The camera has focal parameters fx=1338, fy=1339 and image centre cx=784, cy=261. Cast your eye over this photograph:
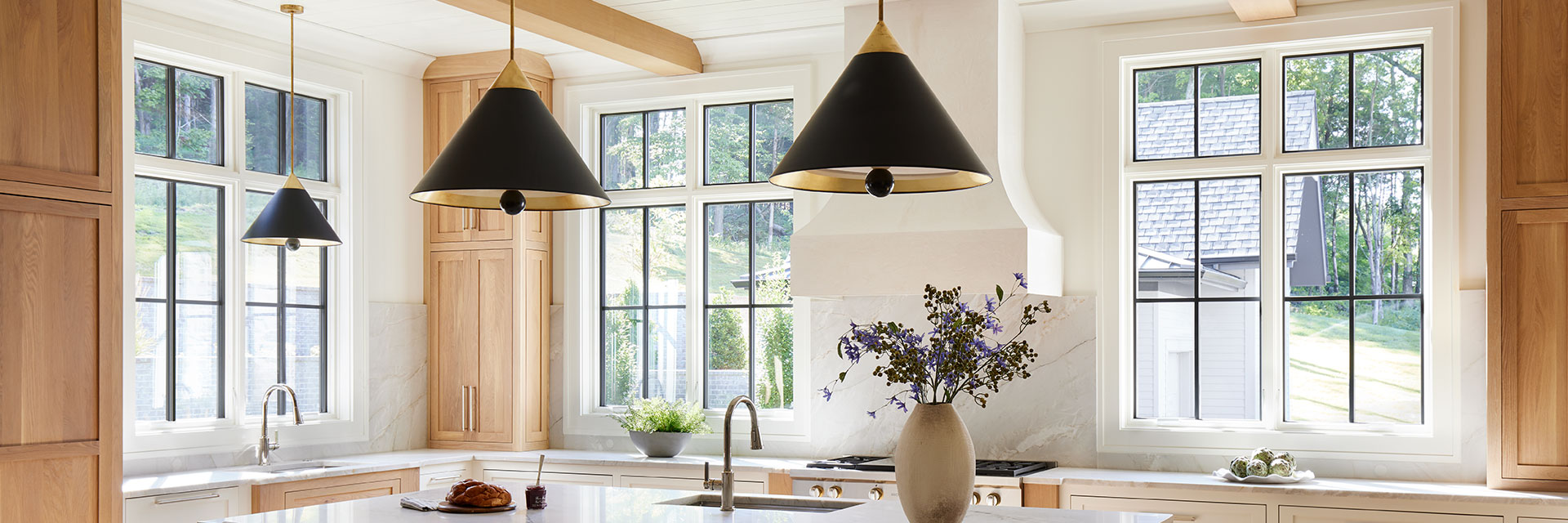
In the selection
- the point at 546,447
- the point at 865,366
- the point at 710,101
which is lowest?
the point at 546,447

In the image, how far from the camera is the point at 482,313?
21.6 feet

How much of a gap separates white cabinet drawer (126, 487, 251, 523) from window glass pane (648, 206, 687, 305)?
2.24m

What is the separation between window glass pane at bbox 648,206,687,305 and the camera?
6.61 metres

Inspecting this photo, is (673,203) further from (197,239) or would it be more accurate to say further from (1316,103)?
(1316,103)

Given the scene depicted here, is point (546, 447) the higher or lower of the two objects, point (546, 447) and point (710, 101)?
the lower

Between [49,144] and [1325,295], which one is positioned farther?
[1325,295]

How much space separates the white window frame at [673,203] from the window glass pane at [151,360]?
6.22 ft

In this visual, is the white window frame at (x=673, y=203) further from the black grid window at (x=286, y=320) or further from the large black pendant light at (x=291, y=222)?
the large black pendant light at (x=291, y=222)

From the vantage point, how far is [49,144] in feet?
13.4

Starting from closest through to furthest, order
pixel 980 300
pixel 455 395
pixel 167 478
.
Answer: pixel 167 478 < pixel 980 300 < pixel 455 395

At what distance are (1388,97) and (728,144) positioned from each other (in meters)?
2.94

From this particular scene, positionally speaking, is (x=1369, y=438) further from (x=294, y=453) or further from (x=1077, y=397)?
(x=294, y=453)

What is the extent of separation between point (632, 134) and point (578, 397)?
1346mm

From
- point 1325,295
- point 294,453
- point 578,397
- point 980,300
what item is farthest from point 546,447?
point 1325,295
